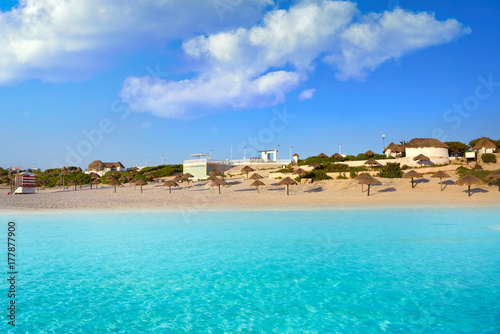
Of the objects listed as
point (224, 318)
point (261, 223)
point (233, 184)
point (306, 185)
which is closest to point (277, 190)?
point (306, 185)

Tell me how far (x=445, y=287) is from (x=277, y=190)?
26567 mm

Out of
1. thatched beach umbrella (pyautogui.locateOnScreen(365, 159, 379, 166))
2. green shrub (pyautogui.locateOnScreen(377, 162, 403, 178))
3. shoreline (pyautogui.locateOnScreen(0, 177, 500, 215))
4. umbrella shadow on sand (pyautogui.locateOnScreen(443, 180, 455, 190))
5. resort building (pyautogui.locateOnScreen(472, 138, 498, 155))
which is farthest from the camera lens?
resort building (pyautogui.locateOnScreen(472, 138, 498, 155))

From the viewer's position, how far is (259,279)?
8.50 meters

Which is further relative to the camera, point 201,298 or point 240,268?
point 240,268

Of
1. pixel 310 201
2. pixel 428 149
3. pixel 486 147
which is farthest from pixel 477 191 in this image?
pixel 486 147

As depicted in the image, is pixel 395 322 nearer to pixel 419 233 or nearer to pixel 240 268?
pixel 240 268

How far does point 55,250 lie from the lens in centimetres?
1168

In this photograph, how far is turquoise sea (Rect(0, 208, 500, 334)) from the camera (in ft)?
20.0

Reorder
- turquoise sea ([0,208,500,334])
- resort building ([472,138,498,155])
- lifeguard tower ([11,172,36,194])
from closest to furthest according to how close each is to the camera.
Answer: turquoise sea ([0,208,500,334]) → lifeguard tower ([11,172,36,194]) → resort building ([472,138,498,155])

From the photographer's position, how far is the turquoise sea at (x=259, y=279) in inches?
240

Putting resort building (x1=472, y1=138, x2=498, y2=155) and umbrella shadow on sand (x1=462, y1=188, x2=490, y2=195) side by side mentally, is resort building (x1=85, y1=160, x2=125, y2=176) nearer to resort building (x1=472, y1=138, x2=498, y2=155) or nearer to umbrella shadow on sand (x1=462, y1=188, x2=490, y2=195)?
resort building (x1=472, y1=138, x2=498, y2=155)

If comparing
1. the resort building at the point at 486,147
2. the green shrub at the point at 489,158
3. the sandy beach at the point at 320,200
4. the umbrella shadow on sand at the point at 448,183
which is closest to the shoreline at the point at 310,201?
the sandy beach at the point at 320,200

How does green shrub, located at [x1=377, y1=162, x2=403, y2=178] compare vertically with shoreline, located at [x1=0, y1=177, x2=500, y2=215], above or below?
above

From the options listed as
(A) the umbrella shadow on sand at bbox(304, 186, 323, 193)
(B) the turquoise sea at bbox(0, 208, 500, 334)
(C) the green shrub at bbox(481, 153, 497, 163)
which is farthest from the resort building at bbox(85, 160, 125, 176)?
(C) the green shrub at bbox(481, 153, 497, 163)
